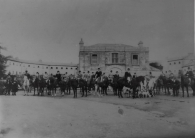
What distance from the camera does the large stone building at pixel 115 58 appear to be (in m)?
4.79

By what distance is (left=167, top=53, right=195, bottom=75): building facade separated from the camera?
5.11m

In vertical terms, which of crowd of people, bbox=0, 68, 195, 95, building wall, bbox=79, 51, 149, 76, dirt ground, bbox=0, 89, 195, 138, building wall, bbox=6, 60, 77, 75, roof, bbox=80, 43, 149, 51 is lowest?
dirt ground, bbox=0, 89, 195, 138

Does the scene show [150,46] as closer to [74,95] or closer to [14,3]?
[74,95]

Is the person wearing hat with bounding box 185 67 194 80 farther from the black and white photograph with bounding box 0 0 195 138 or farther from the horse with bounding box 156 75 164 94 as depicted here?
the horse with bounding box 156 75 164 94

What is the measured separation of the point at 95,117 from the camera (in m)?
4.37

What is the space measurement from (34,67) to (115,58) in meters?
1.92

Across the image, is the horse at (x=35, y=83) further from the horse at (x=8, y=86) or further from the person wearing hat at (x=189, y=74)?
the person wearing hat at (x=189, y=74)

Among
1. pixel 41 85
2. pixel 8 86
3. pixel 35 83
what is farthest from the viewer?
pixel 41 85

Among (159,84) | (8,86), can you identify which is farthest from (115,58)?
(8,86)

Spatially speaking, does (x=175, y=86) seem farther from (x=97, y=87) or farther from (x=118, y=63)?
(x=97, y=87)

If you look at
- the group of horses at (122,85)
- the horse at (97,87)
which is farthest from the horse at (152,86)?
the horse at (97,87)

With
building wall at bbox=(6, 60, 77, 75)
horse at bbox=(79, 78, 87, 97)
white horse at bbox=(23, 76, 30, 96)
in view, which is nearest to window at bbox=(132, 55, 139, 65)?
horse at bbox=(79, 78, 87, 97)

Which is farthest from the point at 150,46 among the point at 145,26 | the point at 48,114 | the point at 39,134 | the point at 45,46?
the point at 39,134

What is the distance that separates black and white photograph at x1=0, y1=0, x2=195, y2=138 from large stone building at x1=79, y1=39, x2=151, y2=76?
0.02 metres
